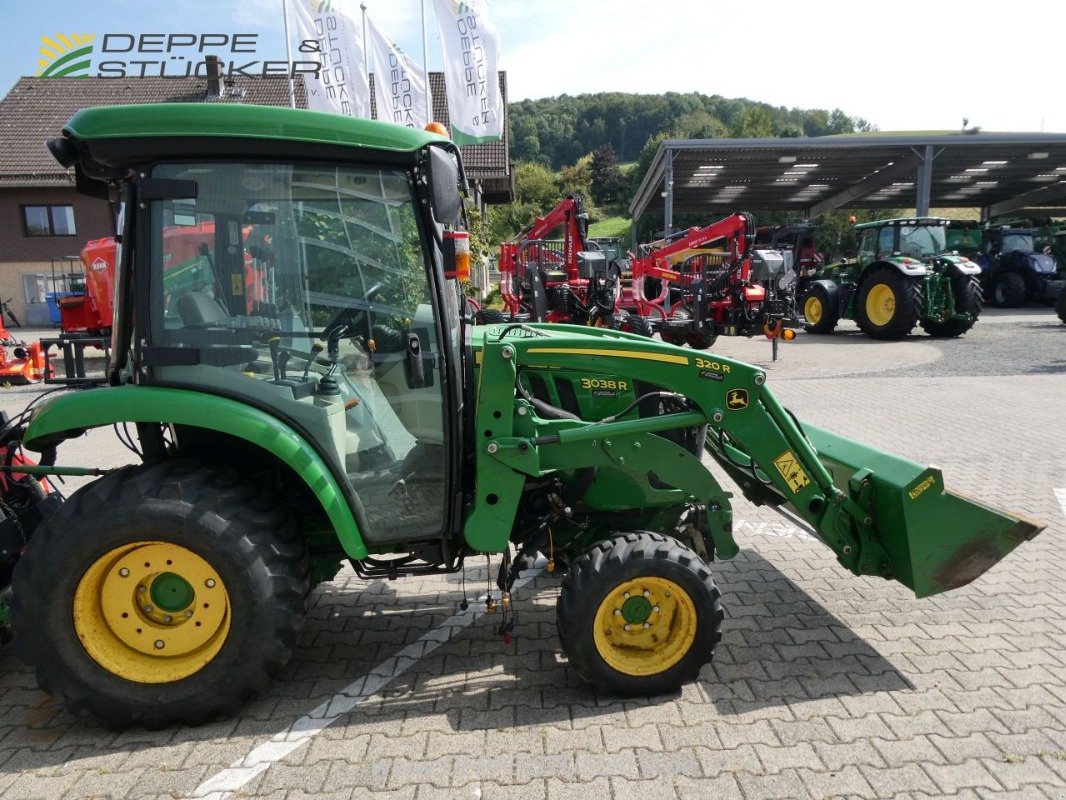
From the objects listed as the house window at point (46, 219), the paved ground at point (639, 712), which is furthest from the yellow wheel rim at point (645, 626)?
the house window at point (46, 219)

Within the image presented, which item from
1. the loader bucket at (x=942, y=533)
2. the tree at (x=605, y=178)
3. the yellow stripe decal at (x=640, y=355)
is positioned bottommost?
the loader bucket at (x=942, y=533)

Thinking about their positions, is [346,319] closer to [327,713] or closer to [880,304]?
[327,713]

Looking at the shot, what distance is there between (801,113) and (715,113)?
10429 mm

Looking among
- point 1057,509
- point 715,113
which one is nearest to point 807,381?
point 1057,509

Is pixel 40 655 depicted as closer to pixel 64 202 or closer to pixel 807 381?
pixel 807 381

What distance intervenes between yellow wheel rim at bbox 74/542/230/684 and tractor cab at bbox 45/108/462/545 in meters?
0.62

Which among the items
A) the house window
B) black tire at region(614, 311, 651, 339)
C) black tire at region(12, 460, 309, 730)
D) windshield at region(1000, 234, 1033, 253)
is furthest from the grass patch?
black tire at region(12, 460, 309, 730)

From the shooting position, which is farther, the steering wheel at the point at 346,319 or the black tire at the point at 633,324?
the black tire at the point at 633,324

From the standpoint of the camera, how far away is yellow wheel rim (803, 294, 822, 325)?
16.8 meters

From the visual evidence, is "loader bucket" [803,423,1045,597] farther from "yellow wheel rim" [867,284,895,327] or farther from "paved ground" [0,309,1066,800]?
"yellow wheel rim" [867,284,895,327]

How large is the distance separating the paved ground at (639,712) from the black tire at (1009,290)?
778 inches

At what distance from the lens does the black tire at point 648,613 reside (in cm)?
305

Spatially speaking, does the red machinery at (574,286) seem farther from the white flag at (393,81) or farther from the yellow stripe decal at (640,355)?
the yellow stripe decal at (640,355)

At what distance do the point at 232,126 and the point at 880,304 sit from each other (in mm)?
15072
